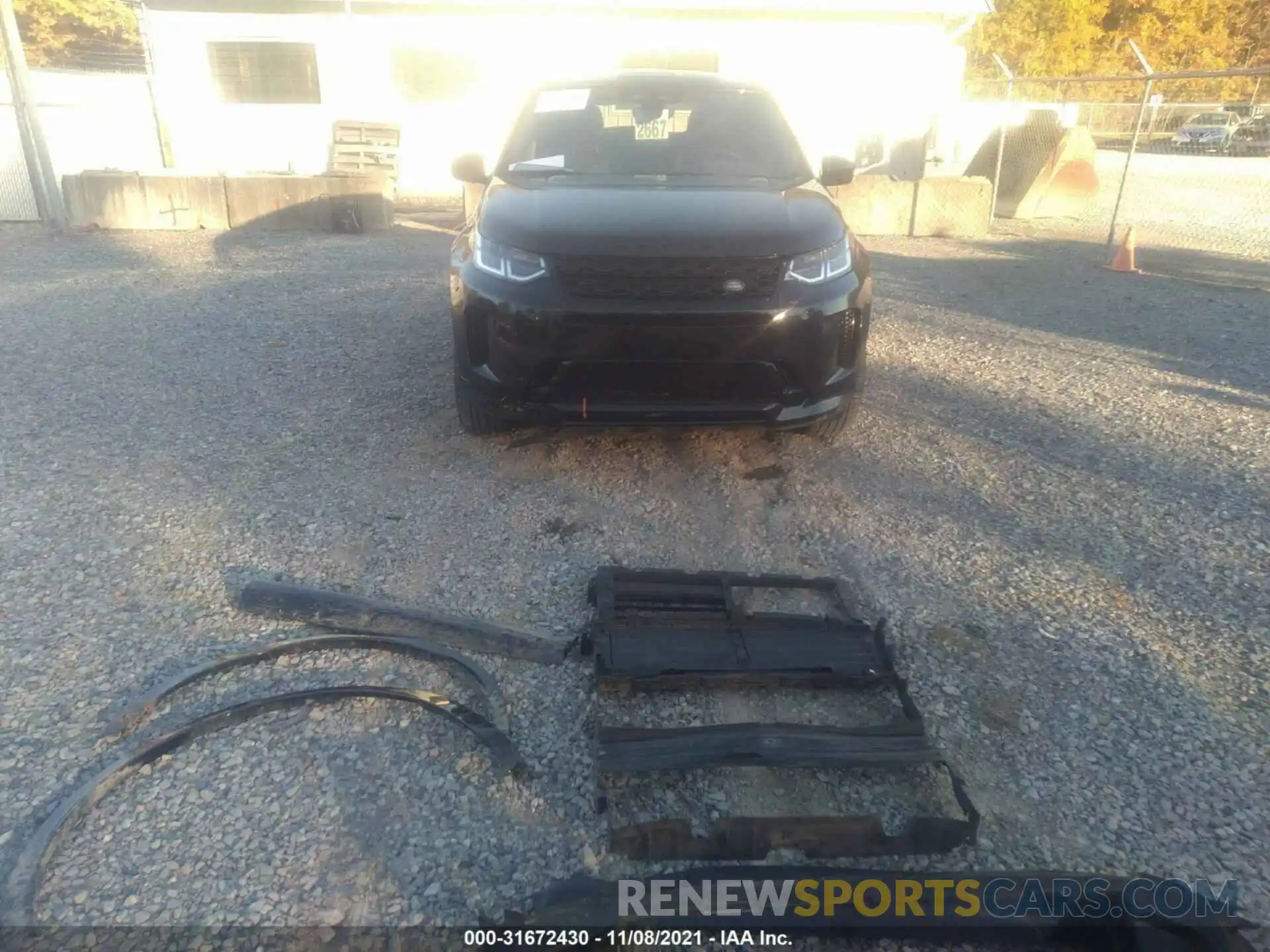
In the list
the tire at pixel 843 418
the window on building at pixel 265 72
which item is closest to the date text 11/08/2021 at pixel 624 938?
the tire at pixel 843 418

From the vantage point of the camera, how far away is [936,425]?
5.02 m

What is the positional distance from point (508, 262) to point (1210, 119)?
30.5m

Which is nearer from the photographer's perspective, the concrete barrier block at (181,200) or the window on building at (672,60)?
the concrete barrier block at (181,200)

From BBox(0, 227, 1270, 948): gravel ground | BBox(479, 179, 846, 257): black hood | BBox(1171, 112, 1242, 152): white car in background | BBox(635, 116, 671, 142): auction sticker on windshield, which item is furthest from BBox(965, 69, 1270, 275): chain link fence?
BBox(479, 179, 846, 257): black hood

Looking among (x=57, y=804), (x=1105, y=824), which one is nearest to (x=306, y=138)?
(x=57, y=804)

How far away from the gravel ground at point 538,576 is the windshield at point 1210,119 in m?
24.5

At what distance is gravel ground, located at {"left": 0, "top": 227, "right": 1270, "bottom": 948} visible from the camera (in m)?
2.23

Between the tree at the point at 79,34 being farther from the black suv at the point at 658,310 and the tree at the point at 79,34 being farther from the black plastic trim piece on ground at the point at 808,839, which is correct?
the black plastic trim piece on ground at the point at 808,839

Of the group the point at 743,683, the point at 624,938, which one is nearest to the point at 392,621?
the point at 743,683

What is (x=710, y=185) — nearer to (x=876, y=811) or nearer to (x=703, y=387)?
(x=703, y=387)

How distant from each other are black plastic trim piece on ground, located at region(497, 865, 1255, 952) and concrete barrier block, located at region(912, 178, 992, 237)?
11.4 metres

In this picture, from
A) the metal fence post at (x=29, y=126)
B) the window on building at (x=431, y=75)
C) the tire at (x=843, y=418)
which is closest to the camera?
the tire at (x=843, y=418)

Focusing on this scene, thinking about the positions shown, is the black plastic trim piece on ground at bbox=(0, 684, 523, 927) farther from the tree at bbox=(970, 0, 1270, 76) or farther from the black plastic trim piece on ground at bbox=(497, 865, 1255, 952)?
the tree at bbox=(970, 0, 1270, 76)

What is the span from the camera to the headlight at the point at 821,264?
3816 mm
